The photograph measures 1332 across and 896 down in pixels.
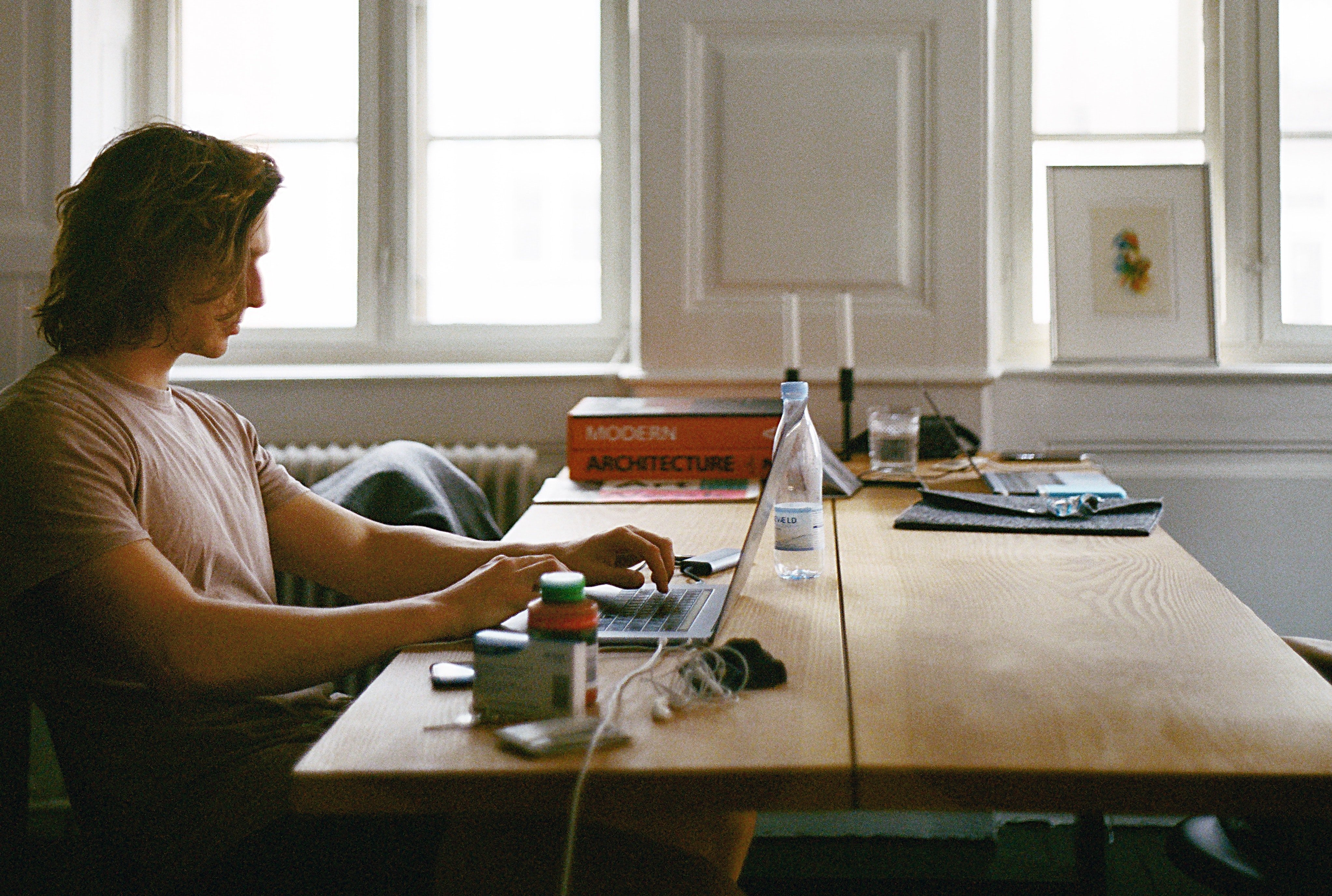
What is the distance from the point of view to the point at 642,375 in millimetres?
2504

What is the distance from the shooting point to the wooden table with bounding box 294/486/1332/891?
0.75 meters

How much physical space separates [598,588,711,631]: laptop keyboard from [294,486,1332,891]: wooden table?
0.05m

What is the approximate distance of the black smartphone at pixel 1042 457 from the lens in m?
2.26

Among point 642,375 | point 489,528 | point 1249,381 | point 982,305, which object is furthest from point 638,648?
point 1249,381

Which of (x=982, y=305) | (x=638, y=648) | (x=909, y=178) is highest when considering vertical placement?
(x=909, y=178)

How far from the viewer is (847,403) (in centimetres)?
232

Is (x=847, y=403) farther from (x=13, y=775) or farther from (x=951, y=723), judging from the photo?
(x=13, y=775)

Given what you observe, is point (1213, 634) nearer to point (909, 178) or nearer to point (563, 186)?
point (909, 178)

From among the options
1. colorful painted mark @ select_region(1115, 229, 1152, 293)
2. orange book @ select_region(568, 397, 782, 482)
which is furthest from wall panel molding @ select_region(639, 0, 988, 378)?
orange book @ select_region(568, 397, 782, 482)

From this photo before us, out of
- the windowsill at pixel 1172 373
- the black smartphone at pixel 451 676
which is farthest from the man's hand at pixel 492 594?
the windowsill at pixel 1172 373

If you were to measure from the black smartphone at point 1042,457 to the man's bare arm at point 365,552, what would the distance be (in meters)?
1.13

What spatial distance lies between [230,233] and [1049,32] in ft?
7.02

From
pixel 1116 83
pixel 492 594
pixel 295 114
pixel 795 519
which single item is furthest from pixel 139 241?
pixel 1116 83

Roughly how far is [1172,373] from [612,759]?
2094 mm
